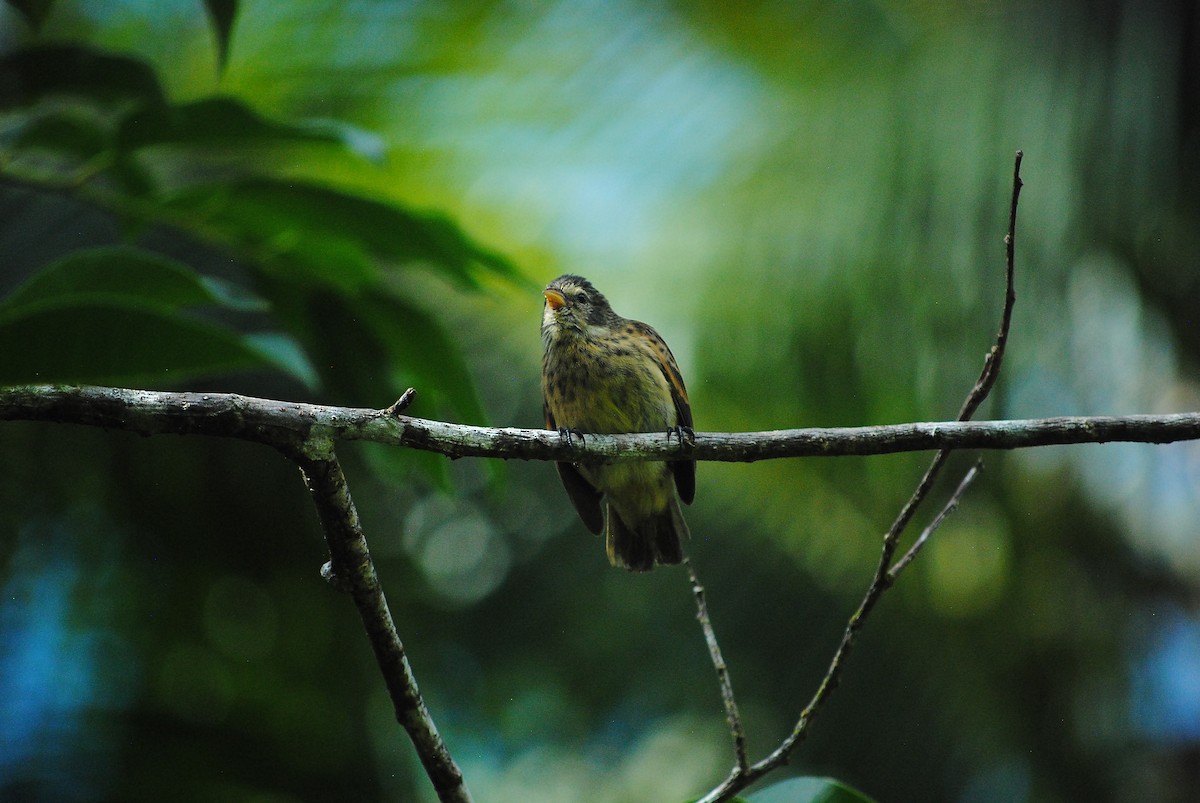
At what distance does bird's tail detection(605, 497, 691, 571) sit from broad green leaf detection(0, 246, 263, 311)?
7.07ft

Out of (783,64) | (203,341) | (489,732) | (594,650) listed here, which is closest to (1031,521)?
(783,64)

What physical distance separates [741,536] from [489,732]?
12.7 ft

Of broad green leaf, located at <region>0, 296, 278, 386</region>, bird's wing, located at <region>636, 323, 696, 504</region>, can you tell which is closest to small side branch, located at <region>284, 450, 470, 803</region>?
broad green leaf, located at <region>0, 296, 278, 386</region>

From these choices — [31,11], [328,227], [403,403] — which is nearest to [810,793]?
[403,403]

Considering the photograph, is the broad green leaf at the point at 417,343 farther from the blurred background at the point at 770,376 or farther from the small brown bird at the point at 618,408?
the blurred background at the point at 770,376

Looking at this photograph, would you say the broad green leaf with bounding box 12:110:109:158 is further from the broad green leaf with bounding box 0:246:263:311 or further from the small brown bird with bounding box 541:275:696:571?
the small brown bird with bounding box 541:275:696:571

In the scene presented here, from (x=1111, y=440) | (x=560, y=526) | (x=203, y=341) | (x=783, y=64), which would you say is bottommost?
(x=1111, y=440)

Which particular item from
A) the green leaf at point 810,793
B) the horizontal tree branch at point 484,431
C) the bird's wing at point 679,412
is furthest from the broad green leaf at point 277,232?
the green leaf at point 810,793

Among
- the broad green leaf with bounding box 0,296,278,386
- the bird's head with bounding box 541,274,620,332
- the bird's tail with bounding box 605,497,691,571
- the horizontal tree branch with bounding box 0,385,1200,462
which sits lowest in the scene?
the horizontal tree branch with bounding box 0,385,1200,462

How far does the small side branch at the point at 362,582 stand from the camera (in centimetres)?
185

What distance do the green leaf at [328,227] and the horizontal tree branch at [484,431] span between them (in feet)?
2.22

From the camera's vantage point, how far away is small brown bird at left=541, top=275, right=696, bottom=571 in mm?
→ 3910

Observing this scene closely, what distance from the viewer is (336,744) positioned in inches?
356

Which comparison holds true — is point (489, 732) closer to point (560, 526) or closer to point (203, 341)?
point (560, 526)
